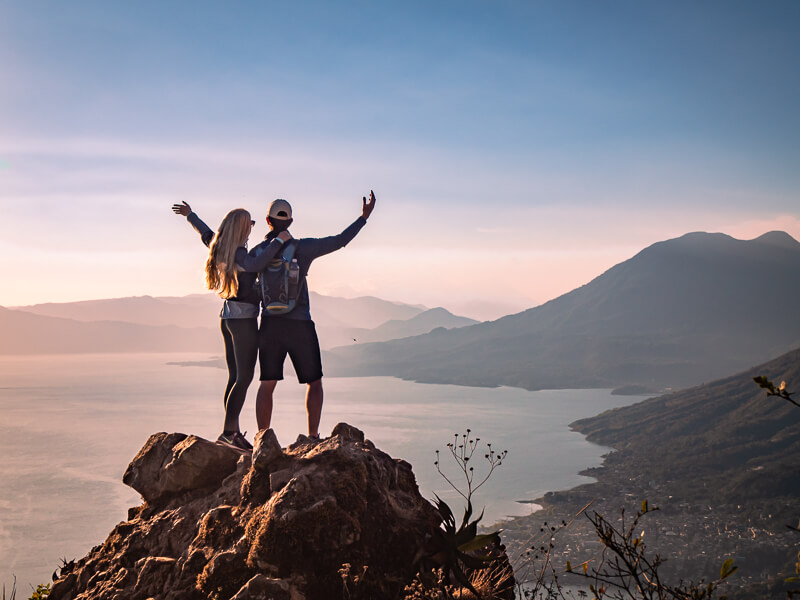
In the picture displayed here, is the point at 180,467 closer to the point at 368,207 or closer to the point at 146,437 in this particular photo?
the point at 368,207

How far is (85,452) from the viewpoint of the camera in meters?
110

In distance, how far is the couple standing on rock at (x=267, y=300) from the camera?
5.60 meters

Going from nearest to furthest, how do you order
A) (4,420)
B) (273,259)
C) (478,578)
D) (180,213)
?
(478,578), (273,259), (180,213), (4,420)

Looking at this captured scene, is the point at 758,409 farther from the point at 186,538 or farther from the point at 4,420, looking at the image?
the point at 186,538

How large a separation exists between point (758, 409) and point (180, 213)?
181 metres

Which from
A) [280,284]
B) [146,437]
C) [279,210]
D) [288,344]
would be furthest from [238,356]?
[146,437]

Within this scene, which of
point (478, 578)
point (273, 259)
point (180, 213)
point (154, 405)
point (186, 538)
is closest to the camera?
point (478, 578)

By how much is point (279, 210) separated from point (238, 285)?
774 mm

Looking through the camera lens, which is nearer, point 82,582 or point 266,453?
point 266,453

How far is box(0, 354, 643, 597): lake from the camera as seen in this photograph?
255 ft

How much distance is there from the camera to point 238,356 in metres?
5.67

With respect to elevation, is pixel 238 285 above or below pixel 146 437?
above

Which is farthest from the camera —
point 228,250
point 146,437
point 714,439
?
point 714,439

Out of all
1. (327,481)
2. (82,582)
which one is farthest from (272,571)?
(82,582)
